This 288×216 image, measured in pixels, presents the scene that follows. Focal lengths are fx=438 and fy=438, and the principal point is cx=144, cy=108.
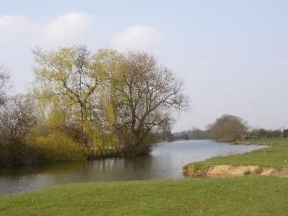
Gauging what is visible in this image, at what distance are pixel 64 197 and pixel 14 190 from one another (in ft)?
34.8

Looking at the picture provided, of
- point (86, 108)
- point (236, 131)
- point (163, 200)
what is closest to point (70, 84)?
point (86, 108)

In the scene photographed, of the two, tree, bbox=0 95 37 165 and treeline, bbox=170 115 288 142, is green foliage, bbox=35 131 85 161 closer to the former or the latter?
tree, bbox=0 95 37 165

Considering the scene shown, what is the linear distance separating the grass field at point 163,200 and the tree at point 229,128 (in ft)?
358

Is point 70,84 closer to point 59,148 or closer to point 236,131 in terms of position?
point 59,148

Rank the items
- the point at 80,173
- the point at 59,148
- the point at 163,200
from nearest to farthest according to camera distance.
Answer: the point at 163,200, the point at 80,173, the point at 59,148

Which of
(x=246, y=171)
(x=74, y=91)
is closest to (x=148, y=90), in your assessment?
(x=74, y=91)

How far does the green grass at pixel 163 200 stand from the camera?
43.1 feet

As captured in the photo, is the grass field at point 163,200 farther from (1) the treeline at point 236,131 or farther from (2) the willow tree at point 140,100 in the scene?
(1) the treeline at point 236,131

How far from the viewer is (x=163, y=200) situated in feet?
48.1

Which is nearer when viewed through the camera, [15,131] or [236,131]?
[15,131]

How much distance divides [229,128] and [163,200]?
115 m

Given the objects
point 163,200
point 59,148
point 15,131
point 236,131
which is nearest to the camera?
point 163,200

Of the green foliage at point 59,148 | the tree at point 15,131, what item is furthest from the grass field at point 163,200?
the green foliage at point 59,148

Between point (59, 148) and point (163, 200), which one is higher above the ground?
point (59, 148)
